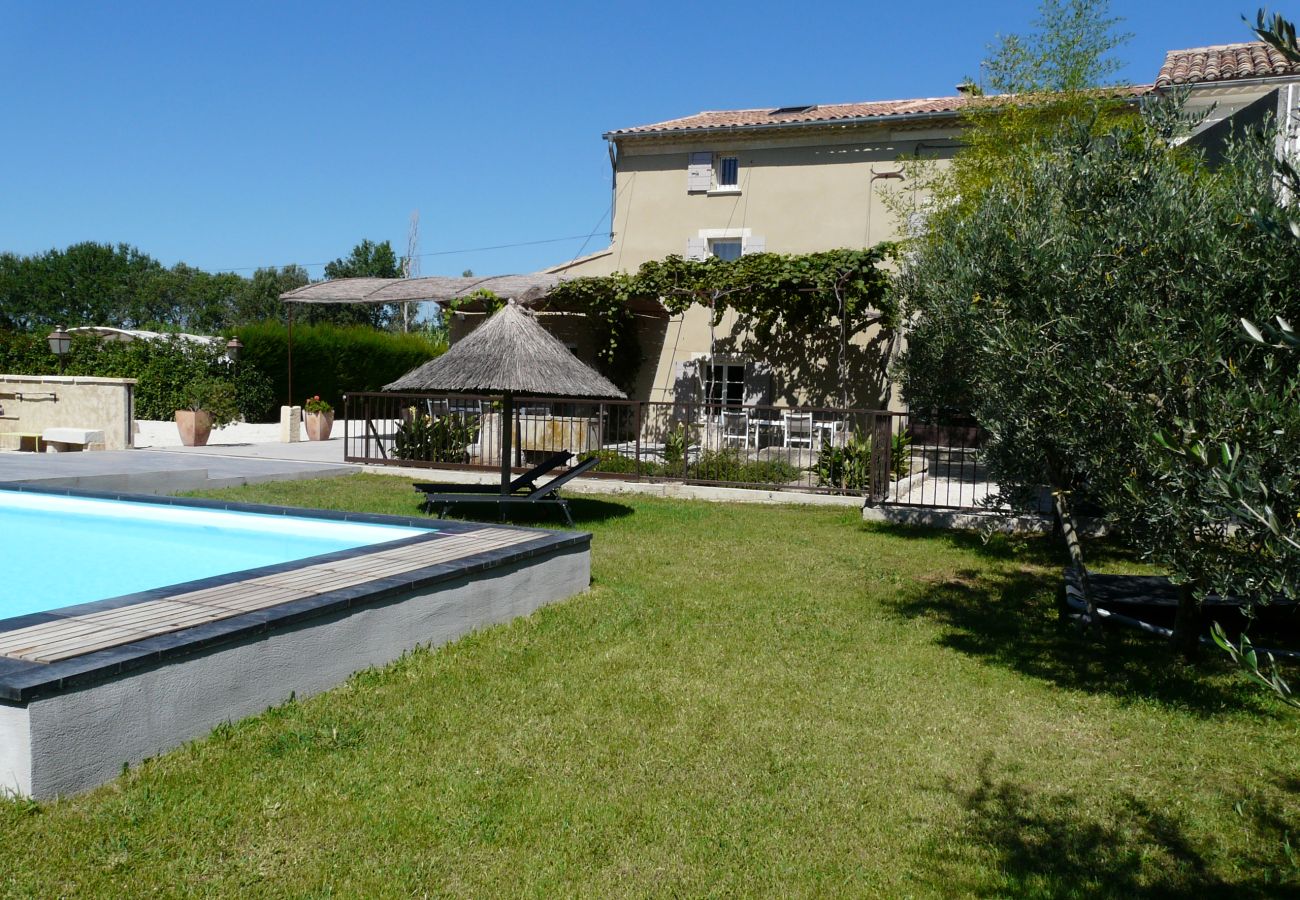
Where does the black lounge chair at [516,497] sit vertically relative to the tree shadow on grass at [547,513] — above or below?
above

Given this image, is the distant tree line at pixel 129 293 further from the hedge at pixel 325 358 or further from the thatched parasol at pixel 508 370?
the thatched parasol at pixel 508 370

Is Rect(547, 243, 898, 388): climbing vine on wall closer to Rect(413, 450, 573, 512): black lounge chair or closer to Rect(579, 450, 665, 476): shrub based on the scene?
Rect(579, 450, 665, 476): shrub

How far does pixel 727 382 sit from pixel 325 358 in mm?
14293

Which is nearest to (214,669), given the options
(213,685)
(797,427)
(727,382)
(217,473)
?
(213,685)

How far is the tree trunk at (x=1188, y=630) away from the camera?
6.16 metres

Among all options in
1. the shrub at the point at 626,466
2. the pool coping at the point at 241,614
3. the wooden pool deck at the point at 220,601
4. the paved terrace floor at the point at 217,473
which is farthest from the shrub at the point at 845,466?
the wooden pool deck at the point at 220,601

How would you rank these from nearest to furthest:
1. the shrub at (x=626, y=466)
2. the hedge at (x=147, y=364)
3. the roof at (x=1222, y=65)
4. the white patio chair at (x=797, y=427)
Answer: the roof at (x=1222, y=65) → the shrub at (x=626, y=466) → the white patio chair at (x=797, y=427) → the hedge at (x=147, y=364)

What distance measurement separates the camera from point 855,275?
1817 centimetres

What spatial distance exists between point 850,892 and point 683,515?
27.8 ft

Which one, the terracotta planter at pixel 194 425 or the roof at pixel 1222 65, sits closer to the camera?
the roof at pixel 1222 65

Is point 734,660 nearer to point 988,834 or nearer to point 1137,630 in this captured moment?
point 988,834

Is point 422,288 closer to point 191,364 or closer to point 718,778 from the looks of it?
point 191,364

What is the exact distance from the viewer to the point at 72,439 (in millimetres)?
17188

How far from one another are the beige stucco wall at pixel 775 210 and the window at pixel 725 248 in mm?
247
